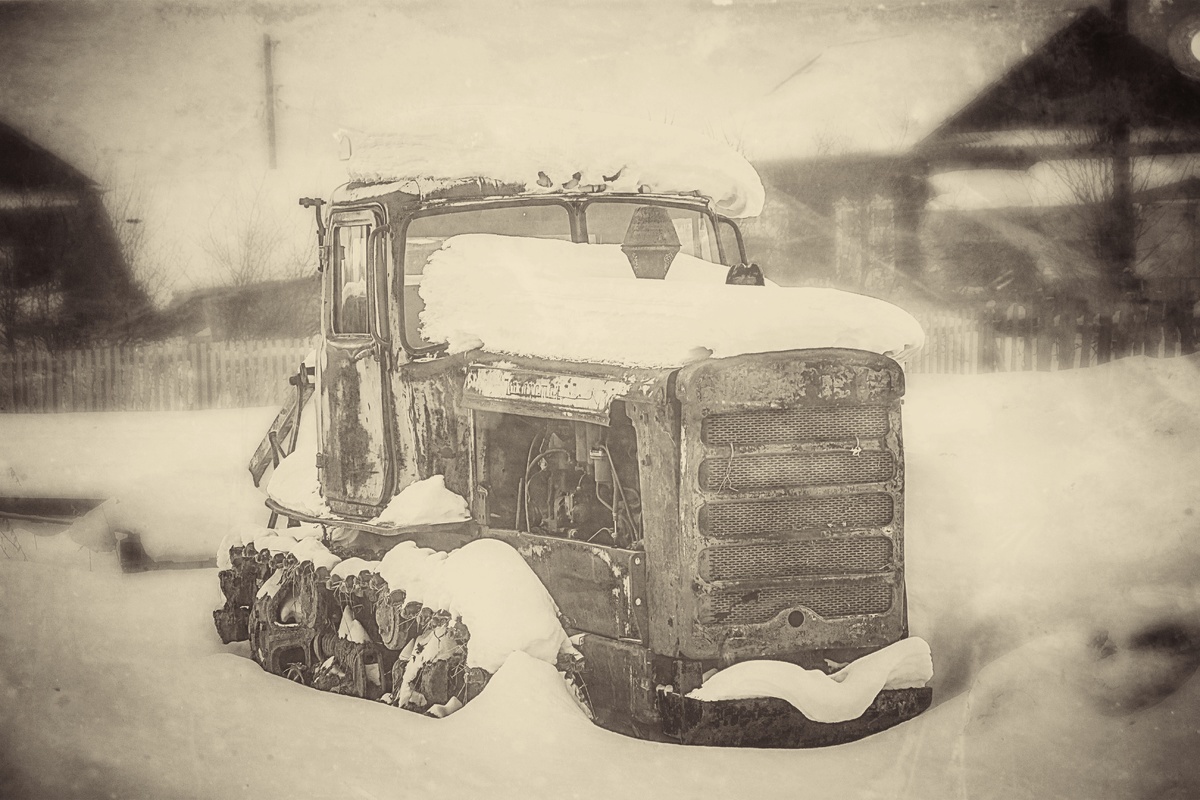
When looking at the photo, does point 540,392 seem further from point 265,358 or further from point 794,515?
point 265,358

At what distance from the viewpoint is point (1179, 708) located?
3.93 m

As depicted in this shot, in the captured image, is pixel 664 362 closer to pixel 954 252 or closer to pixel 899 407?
pixel 899 407

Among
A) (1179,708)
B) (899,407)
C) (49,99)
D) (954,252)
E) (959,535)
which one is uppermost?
(49,99)

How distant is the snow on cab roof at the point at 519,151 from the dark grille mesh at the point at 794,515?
1646 mm

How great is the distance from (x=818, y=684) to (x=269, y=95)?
11.9 feet

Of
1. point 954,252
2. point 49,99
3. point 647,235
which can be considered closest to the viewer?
point 647,235

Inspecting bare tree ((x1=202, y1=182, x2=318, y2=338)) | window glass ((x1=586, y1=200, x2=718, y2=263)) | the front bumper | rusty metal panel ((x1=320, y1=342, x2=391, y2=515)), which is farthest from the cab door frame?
the front bumper

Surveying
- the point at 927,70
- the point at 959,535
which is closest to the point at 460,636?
the point at 959,535

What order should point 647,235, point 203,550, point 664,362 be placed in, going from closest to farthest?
point 664,362 → point 647,235 → point 203,550

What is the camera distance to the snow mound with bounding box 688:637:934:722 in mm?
3475

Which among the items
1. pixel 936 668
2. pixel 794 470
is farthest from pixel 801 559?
pixel 936 668

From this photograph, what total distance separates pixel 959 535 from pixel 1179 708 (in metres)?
1.53

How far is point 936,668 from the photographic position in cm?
453

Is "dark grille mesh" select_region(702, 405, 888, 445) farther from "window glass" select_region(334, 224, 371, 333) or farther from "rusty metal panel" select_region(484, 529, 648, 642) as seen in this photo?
"window glass" select_region(334, 224, 371, 333)
